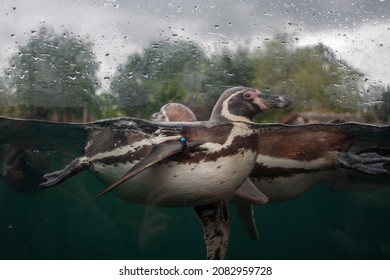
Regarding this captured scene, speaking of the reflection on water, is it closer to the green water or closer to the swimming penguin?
the green water

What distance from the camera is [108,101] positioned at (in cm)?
207

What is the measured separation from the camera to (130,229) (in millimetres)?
2309

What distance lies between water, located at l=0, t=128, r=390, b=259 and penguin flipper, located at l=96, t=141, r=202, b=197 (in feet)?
1.43

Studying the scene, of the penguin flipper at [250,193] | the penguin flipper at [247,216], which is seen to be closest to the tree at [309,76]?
the penguin flipper at [250,193]

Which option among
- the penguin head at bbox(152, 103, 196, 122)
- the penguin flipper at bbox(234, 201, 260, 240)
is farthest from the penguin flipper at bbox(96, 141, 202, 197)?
the penguin flipper at bbox(234, 201, 260, 240)

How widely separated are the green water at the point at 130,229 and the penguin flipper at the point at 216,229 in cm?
5

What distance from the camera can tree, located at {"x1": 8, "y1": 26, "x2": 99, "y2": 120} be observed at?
2.07m

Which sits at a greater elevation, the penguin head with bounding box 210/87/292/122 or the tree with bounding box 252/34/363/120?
the tree with bounding box 252/34/363/120

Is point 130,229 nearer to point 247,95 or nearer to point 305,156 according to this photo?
point 247,95

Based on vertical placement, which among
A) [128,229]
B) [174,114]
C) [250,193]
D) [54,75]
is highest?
[54,75]

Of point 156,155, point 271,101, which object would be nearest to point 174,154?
point 156,155

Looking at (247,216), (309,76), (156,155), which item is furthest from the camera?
(247,216)

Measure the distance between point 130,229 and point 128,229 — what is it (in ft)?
0.06
